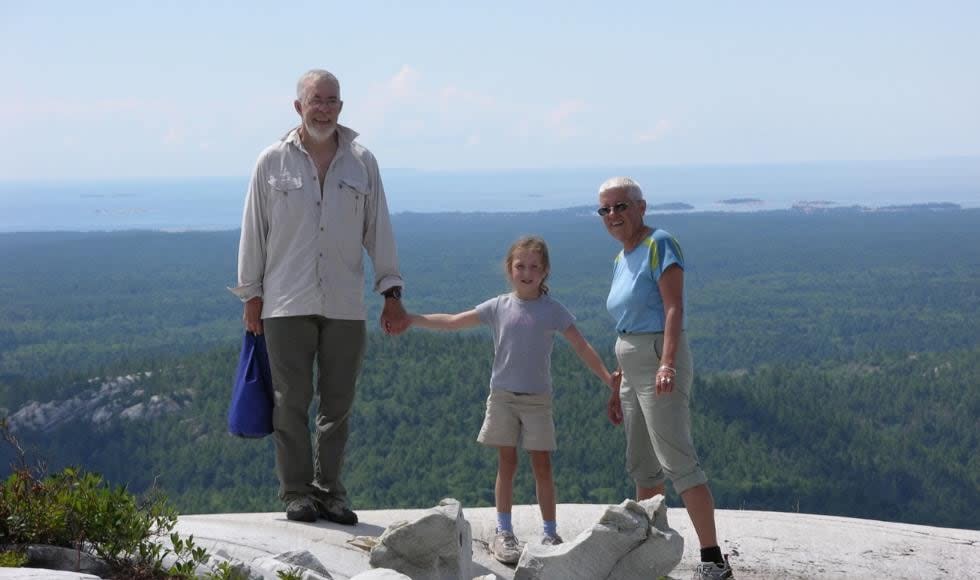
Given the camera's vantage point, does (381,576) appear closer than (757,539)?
Yes

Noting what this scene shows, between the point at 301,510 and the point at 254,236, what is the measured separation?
1.33 metres

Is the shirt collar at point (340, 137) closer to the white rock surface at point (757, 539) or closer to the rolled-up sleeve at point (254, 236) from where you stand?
the rolled-up sleeve at point (254, 236)

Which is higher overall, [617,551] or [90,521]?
[90,521]

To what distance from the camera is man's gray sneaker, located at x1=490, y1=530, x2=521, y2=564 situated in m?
6.28

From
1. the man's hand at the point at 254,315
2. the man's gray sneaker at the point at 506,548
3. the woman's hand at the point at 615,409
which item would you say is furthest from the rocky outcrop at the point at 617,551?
the man's hand at the point at 254,315

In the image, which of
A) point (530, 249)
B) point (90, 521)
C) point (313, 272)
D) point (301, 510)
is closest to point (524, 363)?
point (530, 249)

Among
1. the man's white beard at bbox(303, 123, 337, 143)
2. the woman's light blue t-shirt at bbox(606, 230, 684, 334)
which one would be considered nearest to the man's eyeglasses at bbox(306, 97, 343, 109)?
the man's white beard at bbox(303, 123, 337, 143)

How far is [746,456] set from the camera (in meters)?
47.7

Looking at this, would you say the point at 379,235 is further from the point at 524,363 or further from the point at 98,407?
the point at 98,407

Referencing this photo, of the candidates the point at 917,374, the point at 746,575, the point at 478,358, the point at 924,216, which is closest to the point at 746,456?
the point at 478,358

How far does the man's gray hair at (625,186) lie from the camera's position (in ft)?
19.2

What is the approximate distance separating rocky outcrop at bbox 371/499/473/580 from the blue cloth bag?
1035 mm

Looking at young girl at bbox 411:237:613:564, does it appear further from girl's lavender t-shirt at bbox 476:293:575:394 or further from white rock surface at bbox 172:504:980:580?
white rock surface at bbox 172:504:980:580

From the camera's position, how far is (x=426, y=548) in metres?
5.61
